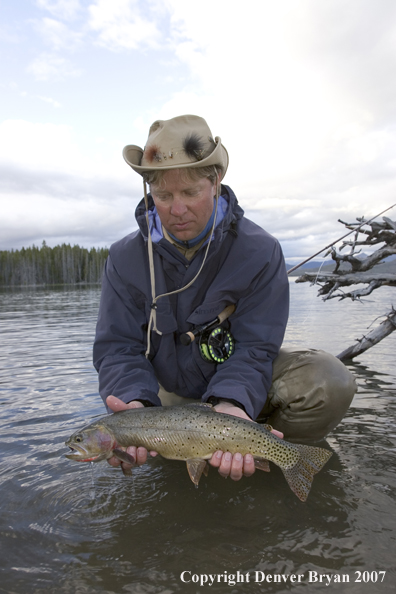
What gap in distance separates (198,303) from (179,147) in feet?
4.79

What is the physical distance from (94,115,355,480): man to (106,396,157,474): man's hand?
25 mm

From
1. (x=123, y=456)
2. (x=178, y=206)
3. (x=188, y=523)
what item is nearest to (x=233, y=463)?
(x=188, y=523)

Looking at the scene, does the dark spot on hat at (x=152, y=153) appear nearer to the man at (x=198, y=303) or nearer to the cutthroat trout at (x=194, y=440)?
the man at (x=198, y=303)

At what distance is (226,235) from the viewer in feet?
13.9

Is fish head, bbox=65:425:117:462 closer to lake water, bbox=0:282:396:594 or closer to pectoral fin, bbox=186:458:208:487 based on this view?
lake water, bbox=0:282:396:594

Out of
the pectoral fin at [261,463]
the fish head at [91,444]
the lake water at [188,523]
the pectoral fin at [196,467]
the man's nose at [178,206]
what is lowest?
the lake water at [188,523]

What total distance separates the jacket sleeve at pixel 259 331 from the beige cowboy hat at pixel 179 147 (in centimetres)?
112

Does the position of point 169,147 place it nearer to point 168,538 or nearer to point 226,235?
point 226,235

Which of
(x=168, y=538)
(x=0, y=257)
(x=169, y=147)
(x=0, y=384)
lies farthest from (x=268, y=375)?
(x=0, y=257)

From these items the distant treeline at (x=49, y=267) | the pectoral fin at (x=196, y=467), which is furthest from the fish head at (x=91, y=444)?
the distant treeline at (x=49, y=267)

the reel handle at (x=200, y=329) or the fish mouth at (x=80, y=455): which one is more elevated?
the reel handle at (x=200, y=329)

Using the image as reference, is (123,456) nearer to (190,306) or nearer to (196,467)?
(196,467)

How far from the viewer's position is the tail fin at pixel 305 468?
10.2ft

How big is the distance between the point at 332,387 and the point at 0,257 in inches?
5093
